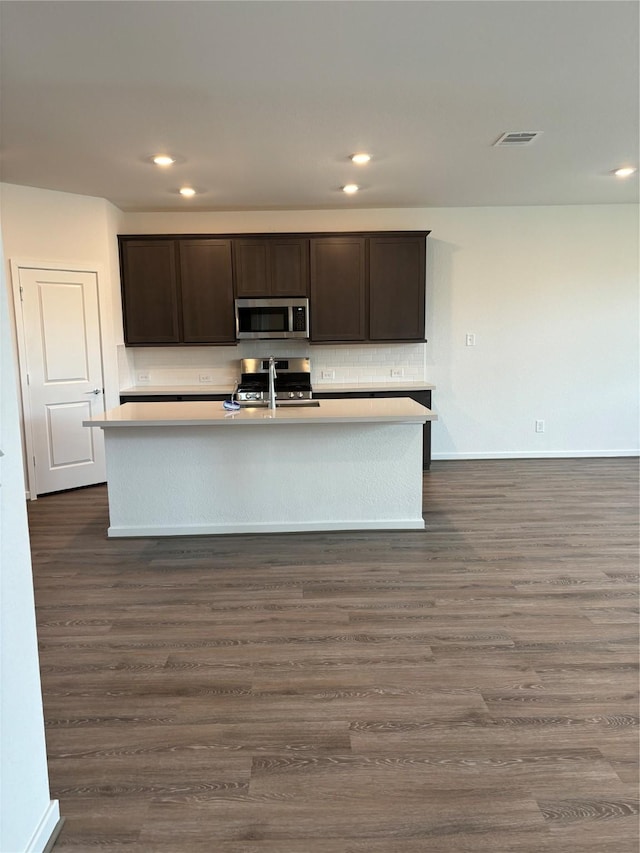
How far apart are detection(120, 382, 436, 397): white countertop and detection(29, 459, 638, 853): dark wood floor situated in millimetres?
1980

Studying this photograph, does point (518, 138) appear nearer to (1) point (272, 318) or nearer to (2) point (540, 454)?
(1) point (272, 318)

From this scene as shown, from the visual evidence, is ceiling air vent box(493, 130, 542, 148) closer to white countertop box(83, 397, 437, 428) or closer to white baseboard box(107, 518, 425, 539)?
white countertop box(83, 397, 437, 428)

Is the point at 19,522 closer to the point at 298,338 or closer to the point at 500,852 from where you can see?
the point at 500,852

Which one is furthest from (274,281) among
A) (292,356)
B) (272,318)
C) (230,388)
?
(230,388)

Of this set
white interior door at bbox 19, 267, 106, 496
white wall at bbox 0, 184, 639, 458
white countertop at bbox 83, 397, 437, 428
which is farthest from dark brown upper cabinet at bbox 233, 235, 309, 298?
white countertop at bbox 83, 397, 437, 428

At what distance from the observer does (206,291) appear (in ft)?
17.9

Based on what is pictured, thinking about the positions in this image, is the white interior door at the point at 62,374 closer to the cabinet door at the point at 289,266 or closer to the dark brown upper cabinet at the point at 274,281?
the dark brown upper cabinet at the point at 274,281

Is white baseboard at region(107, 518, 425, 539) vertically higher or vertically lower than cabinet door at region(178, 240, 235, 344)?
lower

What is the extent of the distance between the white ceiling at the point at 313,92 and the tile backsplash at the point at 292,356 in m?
1.67

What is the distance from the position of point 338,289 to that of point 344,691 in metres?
4.17

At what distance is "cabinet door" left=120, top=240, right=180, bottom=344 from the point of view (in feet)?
17.7

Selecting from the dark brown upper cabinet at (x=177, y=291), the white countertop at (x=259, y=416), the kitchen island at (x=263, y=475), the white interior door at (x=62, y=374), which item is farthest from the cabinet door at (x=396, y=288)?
the white interior door at (x=62, y=374)

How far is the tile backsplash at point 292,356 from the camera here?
5816mm

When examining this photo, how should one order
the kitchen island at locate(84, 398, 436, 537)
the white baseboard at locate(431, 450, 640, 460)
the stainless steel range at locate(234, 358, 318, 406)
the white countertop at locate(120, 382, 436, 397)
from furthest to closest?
the white baseboard at locate(431, 450, 640, 460)
the stainless steel range at locate(234, 358, 318, 406)
the white countertop at locate(120, 382, 436, 397)
the kitchen island at locate(84, 398, 436, 537)
